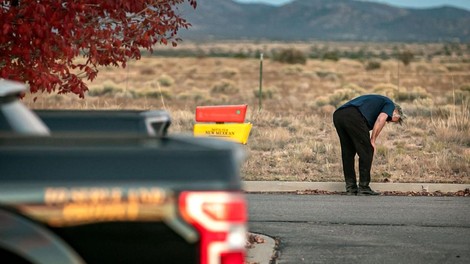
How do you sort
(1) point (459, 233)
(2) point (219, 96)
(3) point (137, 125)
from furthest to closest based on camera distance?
(2) point (219, 96), (1) point (459, 233), (3) point (137, 125)

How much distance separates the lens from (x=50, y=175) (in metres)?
4.31

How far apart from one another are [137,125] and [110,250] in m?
2.35

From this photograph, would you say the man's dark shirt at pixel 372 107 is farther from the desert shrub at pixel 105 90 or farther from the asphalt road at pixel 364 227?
the desert shrub at pixel 105 90

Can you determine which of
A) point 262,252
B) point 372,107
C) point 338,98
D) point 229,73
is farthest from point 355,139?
point 229,73

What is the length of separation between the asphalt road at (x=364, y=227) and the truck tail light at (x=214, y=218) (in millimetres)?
5153

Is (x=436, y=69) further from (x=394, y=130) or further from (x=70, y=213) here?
(x=70, y=213)

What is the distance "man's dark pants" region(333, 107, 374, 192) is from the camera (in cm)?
1455

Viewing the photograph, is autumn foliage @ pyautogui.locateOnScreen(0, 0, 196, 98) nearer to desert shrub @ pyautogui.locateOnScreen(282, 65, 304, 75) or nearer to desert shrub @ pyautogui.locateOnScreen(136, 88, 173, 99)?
desert shrub @ pyautogui.locateOnScreen(136, 88, 173, 99)

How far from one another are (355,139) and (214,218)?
10452 millimetres

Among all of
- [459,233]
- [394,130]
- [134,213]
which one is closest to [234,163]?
[134,213]

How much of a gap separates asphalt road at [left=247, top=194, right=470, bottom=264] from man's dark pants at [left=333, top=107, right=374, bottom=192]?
0.34 m

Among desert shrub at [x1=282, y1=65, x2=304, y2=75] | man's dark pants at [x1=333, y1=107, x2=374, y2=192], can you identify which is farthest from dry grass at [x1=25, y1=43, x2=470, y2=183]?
desert shrub at [x1=282, y1=65, x2=304, y2=75]

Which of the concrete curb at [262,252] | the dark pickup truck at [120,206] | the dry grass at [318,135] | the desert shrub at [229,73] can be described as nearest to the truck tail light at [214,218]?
the dark pickup truck at [120,206]

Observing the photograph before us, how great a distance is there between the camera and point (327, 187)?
15.3 m
